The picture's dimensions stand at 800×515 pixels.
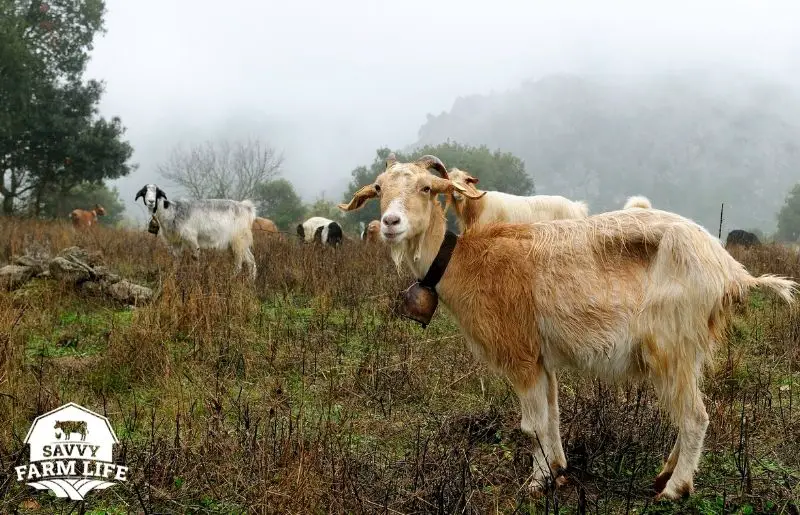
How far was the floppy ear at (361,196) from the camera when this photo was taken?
11.6 feet

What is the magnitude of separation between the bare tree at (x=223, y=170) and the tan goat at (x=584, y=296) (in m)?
41.2

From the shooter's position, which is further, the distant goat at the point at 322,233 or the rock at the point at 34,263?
the distant goat at the point at 322,233

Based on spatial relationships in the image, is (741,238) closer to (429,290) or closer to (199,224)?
(199,224)

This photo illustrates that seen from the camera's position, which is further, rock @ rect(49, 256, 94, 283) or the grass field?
rock @ rect(49, 256, 94, 283)

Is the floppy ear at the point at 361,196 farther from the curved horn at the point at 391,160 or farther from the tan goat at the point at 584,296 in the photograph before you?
the curved horn at the point at 391,160

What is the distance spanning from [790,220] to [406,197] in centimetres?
6960

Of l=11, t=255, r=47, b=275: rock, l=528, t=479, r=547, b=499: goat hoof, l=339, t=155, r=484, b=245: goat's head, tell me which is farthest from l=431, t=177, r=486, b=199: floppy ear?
l=11, t=255, r=47, b=275: rock

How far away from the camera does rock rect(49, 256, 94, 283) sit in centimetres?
690

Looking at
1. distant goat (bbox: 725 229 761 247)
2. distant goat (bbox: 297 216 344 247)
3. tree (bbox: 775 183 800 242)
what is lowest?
tree (bbox: 775 183 800 242)

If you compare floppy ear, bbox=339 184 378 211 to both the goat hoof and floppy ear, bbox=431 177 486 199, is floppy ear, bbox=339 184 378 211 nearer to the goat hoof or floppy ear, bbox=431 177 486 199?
floppy ear, bbox=431 177 486 199

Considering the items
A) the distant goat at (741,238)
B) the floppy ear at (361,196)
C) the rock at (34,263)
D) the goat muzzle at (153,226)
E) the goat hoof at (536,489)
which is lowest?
the distant goat at (741,238)

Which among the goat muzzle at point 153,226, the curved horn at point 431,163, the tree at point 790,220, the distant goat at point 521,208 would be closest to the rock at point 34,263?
the goat muzzle at point 153,226

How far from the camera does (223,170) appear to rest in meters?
44.3

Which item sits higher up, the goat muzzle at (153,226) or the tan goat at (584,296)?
the tan goat at (584,296)
